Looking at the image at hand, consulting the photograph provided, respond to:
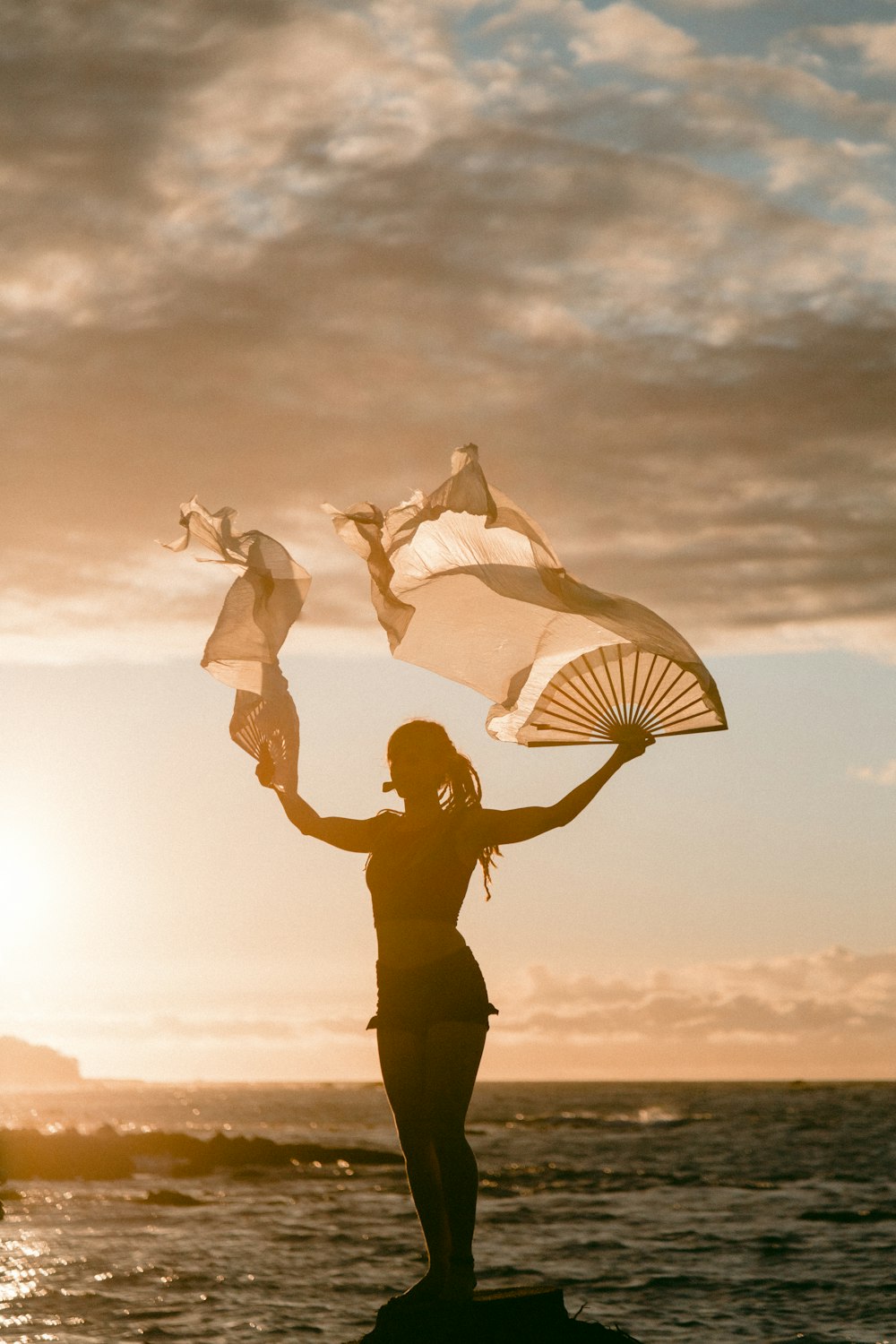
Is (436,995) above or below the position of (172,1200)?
above

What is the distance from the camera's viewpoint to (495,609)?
7254mm

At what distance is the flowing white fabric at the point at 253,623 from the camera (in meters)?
Answer: 7.71

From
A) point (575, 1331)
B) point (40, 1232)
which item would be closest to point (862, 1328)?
point (575, 1331)

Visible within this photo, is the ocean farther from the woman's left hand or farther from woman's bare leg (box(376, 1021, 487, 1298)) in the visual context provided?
the woman's left hand

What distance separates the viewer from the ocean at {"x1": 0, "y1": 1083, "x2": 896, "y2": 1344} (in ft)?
48.5

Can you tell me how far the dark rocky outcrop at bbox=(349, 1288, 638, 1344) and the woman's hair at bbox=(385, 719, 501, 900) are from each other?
6.03ft

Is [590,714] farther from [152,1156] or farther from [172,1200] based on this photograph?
[152,1156]

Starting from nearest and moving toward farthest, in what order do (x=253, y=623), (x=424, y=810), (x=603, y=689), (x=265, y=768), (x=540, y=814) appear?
(x=540, y=814)
(x=603, y=689)
(x=424, y=810)
(x=265, y=768)
(x=253, y=623)

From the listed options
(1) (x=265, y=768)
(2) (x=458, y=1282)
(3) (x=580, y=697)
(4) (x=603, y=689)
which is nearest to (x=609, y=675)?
(4) (x=603, y=689)

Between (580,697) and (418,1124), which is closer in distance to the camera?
(418,1124)

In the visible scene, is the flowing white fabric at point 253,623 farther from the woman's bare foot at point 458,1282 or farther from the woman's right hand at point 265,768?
the woman's bare foot at point 458,1282

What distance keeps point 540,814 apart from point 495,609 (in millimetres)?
1102

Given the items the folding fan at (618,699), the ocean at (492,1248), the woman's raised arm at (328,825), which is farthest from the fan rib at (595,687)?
the ocean at (492,1248)

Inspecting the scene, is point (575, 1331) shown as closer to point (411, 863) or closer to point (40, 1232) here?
point (411, 863)
